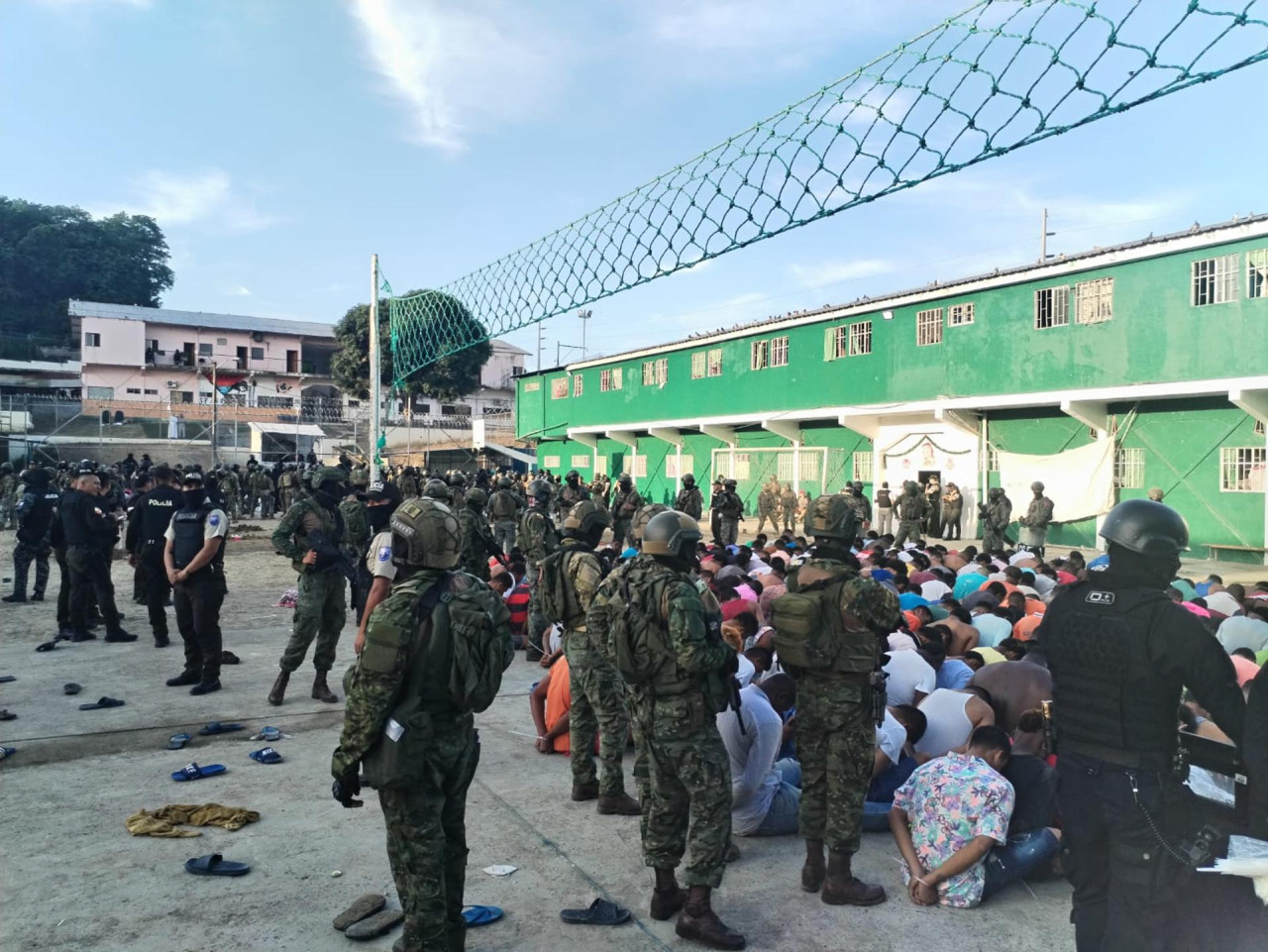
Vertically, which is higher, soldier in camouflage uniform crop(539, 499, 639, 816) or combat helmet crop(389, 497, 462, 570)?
combat helmet crop(389, 497, 462, 570)

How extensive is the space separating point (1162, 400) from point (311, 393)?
4580cm

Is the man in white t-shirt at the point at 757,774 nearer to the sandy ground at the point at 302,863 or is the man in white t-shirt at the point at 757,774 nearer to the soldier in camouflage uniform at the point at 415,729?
the sandy ground at the point at 302,863

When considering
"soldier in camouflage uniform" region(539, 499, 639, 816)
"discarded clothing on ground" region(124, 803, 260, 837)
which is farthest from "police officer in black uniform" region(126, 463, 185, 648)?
"soldier in camouflage uniform" region(539, 499, 639, 816)

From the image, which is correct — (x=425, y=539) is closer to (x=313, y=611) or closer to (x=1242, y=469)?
(x=313, y=611)

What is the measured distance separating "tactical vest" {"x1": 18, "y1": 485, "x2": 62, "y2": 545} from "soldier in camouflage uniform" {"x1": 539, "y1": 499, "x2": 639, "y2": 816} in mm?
Answer: 7868

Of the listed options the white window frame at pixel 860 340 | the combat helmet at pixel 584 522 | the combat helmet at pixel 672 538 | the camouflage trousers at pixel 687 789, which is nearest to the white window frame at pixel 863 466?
the white window frame at pixel 860 340

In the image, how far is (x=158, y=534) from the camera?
822 cm

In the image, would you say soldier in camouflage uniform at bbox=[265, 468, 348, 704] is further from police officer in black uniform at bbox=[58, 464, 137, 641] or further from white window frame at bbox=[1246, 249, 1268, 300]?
white window frame at bbox=[1246, 249, 1268, 300]

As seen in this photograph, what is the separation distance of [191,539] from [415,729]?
201 inches

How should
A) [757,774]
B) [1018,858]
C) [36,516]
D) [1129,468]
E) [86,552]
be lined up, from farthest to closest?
[1129,468] → [36,516] → [86,552] → [757,774] → [1018,858]

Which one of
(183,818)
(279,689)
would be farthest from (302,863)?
(279,689)

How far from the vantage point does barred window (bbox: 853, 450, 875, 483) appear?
22.4 meters

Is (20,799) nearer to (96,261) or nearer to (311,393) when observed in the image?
(311,393)

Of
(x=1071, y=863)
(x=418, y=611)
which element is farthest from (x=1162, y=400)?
(x=418, y=611)
